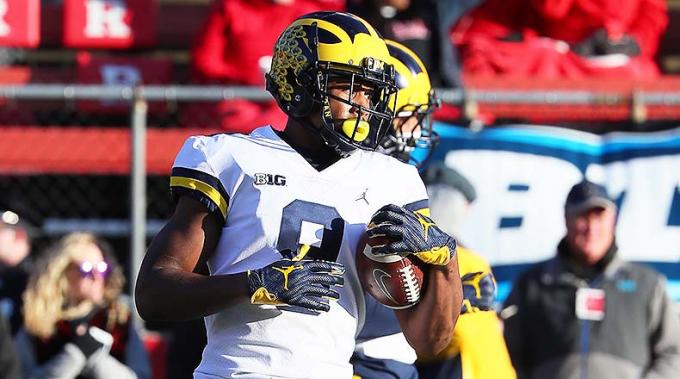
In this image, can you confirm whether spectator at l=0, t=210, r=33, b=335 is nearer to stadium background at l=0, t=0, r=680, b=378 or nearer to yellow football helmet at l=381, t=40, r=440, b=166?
stadium background at l=0, t=0, r=680, b=378

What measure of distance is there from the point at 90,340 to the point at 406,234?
3079 millimetres

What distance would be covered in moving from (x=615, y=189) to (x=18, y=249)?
281 centimetres

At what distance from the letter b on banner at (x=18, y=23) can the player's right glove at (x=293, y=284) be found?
4665 millimetres

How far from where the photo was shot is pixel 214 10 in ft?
25.0

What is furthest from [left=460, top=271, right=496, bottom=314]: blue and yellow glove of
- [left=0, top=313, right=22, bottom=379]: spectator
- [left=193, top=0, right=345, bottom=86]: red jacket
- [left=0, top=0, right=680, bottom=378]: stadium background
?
[left=193, top=0, right=345, bottom=86]: red jacket

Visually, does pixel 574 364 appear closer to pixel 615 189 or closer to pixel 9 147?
pixel 615 189

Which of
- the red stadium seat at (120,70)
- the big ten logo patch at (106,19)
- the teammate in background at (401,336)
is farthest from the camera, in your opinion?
the big ten logo patch at (106,19)

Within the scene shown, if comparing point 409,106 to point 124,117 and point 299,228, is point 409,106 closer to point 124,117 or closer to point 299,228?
point 299,228

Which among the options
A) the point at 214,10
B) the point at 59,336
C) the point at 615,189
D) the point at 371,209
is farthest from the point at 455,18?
the point at 371,209

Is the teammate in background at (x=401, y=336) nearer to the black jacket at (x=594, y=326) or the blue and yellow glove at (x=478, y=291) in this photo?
the blue and yellow glove at (x=478, y=291)

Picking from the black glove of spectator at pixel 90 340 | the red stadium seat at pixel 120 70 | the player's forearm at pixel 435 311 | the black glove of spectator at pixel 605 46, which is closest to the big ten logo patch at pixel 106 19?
the red stadium seat at pixel 120 70

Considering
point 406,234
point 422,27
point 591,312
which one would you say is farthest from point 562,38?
point 406,234

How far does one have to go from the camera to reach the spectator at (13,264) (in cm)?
636

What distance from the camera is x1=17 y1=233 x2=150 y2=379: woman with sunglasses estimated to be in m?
5.93
